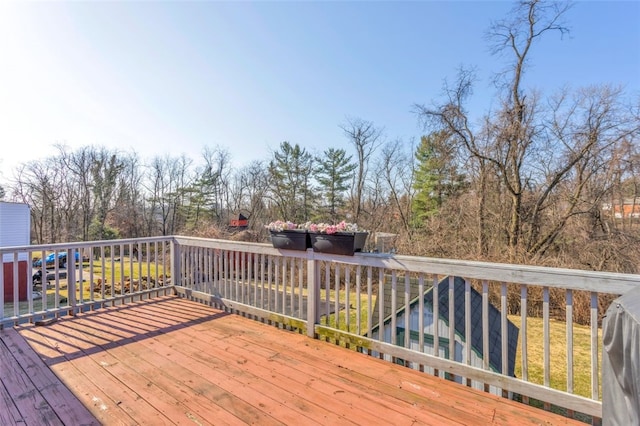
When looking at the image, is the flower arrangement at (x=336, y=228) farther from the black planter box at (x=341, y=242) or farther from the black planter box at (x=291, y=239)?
the black planter box at (x=291, y=239)

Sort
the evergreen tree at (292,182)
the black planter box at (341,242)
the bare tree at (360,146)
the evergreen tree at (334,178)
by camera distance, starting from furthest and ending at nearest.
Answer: the evergreen tree at (292,182) < the evergreen tree at (334,178) < the bare tree at (360,146) < the black planter box at (341,242)

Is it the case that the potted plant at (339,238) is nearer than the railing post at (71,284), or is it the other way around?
the potted plant at (339,238)

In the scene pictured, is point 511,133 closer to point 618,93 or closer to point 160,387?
point 618,93

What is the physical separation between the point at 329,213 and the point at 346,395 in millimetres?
14749

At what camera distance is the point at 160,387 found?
221 centimetres

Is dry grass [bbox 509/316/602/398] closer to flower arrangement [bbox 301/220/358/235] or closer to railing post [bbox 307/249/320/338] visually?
railing post [bbox 307/249/320/338]

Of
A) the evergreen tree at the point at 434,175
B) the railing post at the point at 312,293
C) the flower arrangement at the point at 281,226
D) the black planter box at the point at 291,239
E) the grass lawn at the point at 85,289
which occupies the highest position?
the evergreen tree at the point at 434,175

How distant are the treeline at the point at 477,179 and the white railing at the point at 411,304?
372cm

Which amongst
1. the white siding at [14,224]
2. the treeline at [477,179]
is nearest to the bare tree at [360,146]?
the treeline at [477,179]

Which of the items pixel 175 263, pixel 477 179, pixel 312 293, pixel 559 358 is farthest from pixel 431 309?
pixel 477 179

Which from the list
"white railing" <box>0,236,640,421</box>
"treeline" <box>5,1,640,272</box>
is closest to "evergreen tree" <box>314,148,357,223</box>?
"treeline" <box>5,1,640,272</box>

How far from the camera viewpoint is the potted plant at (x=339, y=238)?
2754mm

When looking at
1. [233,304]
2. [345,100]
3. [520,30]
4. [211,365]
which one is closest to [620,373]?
[211,365]

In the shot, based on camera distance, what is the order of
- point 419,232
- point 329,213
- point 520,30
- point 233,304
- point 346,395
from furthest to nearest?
point 329,213 < point 419,232 < point 520,30 < point 233,304 < point 346,395
